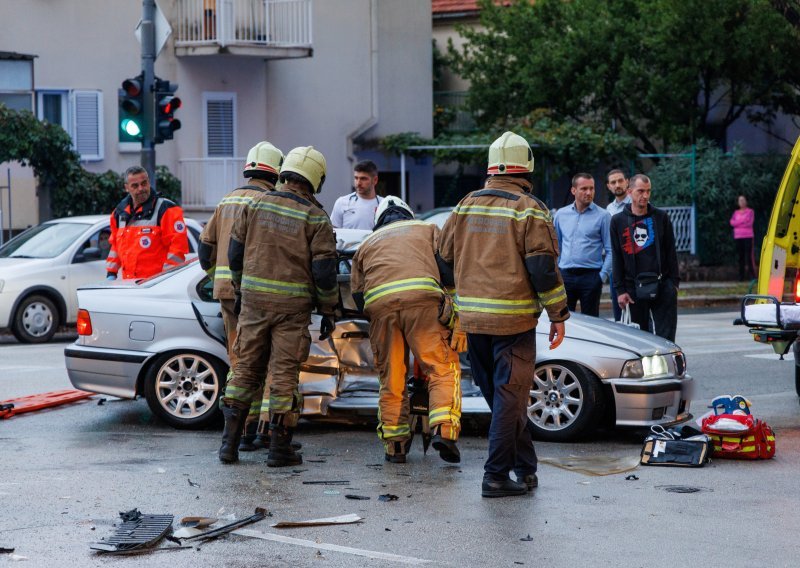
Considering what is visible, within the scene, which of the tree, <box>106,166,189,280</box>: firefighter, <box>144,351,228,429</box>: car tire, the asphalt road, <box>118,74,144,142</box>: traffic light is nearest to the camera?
the asphalt road

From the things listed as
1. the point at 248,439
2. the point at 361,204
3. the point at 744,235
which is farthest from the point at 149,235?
the point at 744,235

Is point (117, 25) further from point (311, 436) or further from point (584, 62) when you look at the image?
point (311, 436)

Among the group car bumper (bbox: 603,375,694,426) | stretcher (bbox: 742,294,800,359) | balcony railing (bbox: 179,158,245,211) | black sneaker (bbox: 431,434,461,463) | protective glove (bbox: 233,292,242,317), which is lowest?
black sneaker (bbox: 431,434,461,463)

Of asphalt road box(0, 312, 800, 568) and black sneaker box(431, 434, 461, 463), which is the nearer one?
asphalt road box(0, 312, 800, 568)

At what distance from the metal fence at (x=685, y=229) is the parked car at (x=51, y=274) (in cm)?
1308

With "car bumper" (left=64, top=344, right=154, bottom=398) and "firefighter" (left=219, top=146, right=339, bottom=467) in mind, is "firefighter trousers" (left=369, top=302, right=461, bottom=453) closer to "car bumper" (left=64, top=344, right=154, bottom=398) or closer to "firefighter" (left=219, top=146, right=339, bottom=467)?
"firefighter" (left=219, top=146, right=339, bottom=467)

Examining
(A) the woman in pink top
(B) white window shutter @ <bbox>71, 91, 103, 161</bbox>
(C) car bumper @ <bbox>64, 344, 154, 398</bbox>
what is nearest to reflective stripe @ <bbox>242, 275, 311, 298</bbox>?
(C) car bumper @ <bbox>64, 344, 154, 398</bbox>

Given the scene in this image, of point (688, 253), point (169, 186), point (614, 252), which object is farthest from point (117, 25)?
point (614, 252)

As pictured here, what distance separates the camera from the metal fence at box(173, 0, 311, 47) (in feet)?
86.0

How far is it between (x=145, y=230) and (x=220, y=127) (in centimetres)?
1674

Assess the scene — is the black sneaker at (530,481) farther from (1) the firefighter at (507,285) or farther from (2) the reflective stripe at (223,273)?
(2) the reflective stripe at (223,273)

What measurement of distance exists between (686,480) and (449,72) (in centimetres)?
2681

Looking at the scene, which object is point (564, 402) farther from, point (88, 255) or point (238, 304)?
point (88, 255)

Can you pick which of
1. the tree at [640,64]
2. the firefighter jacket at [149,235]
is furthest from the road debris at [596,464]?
the tree at [640,64]
